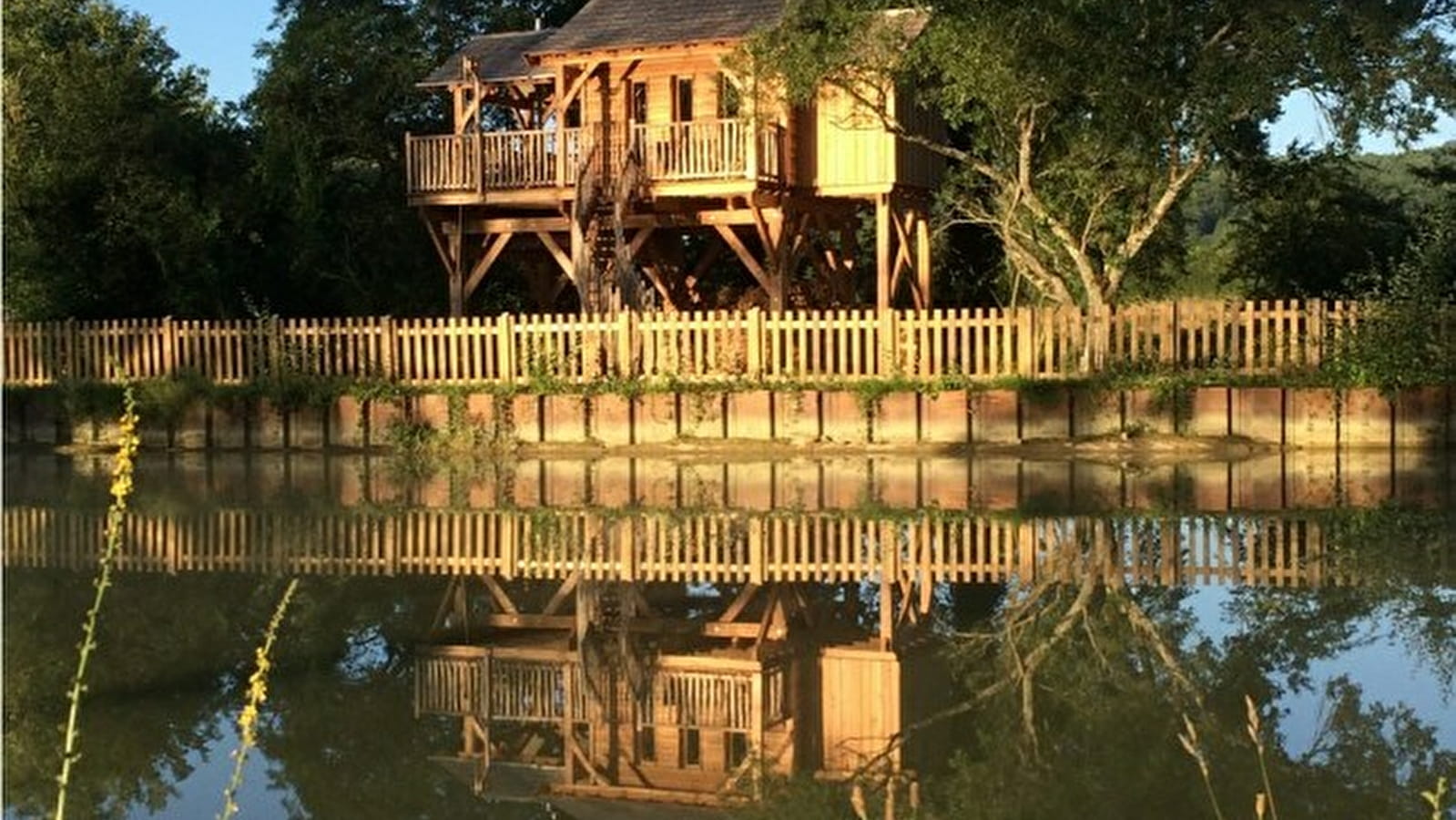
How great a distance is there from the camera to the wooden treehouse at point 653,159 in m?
26.1

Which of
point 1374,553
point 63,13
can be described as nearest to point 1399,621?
point 1374,553

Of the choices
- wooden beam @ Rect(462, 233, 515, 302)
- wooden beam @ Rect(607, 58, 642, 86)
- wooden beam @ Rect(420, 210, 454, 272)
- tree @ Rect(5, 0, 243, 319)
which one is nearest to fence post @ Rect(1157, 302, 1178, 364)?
wooden beam @ Rect(607, 58, 642, 86)

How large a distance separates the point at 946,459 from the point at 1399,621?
11.0 meters

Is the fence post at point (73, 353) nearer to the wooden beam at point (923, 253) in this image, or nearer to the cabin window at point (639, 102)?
the cabin window at point (639, 102)

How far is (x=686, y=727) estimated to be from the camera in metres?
7.27

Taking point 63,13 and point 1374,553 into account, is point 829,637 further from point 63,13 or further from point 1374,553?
point 63,13

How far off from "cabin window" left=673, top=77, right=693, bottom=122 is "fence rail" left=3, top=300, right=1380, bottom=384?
5679mm

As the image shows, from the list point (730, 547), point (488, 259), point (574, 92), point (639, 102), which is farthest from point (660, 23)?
point (730, 547)

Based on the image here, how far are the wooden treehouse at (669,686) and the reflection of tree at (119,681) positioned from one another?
1151 mm

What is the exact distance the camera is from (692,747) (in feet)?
22.8

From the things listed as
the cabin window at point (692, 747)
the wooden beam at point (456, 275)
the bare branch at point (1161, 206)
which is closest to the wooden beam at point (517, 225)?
the wooden beam at point (456, 275)

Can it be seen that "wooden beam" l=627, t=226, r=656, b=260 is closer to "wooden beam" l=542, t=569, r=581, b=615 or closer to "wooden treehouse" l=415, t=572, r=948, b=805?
"wooden beam" l=542, t=569, r=581, b=615

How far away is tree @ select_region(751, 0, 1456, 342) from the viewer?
2203cm

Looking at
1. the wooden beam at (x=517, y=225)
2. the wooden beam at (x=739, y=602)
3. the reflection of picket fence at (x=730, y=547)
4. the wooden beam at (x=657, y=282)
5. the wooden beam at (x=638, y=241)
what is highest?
the wooden beam at (x=517, y=225)
